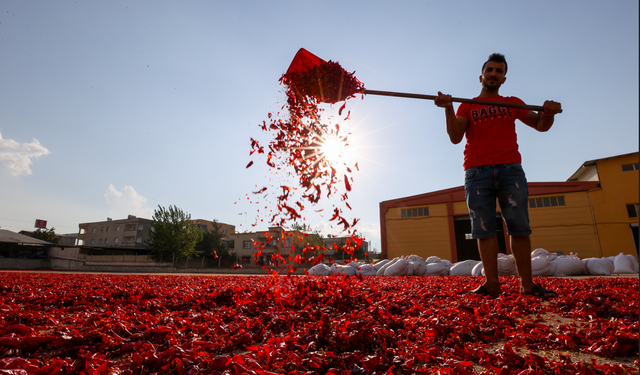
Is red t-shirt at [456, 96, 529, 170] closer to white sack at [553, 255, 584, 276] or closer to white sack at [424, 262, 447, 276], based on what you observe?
white sack at [424, 262, 447, 276]

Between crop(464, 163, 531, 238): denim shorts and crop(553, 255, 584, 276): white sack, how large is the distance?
629 centimetres

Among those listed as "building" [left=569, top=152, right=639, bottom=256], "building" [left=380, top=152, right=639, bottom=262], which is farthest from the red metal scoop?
"building" [left=569, top=152, right=639, bottom=256]

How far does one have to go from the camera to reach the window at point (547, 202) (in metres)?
19.8

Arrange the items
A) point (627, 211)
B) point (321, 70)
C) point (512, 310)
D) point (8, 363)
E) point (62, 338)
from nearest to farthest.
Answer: point (8, 363) → point (62, 338) → point (512, 310) → point (321, 70) → point (627, 211)

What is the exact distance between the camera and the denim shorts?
2.67 meters

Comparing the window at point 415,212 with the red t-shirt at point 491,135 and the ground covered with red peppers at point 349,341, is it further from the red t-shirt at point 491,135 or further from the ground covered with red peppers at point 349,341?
the ground covered with red peppers at point 349,341

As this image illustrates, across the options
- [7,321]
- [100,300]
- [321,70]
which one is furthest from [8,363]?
[321,70]

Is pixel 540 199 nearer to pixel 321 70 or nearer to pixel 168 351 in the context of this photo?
pixel 321 70

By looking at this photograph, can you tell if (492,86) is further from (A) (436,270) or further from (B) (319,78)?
(A) (436,270)

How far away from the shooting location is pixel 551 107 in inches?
105

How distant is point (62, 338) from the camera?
4.82 ft

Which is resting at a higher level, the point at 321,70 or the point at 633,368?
the point at 321,70

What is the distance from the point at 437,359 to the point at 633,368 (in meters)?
0.61

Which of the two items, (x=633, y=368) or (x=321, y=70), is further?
(x=321, y=70)
